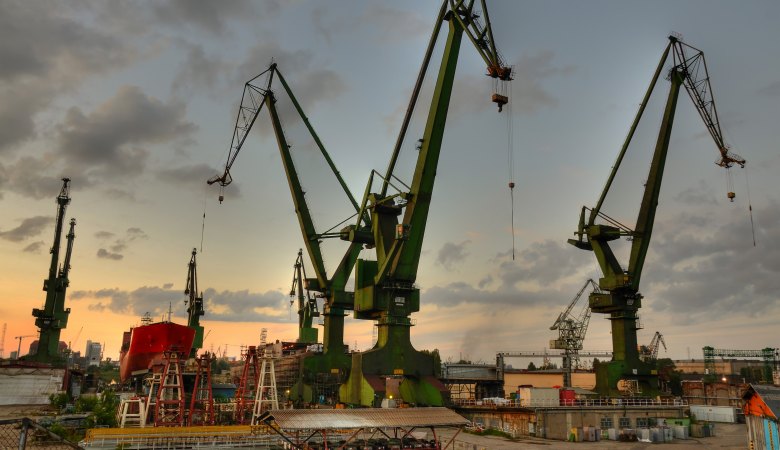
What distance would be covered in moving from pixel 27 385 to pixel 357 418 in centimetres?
5548

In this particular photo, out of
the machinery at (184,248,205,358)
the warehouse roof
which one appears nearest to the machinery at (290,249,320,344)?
the machinery at (184,248,205,358)

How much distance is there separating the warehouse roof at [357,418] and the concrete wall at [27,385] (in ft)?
173

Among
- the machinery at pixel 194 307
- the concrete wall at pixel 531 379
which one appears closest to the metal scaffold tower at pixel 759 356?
the concrete wall at pixel 531 379

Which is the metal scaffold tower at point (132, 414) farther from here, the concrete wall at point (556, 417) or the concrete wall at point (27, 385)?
the concrete wall at point (556, 417)

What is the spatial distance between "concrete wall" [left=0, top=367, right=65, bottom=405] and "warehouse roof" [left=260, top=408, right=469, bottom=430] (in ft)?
173

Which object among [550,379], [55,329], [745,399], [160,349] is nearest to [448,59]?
[745,399]

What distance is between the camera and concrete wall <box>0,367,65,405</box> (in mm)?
61719

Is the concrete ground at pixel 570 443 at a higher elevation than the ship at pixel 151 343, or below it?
below

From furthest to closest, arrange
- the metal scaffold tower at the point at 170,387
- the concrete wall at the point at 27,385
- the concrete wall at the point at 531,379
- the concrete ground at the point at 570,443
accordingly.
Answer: the concrete wall at the point at 531,379, the concrete wall at the point at 27,385, the metal scaffold tower at the point at 170,387, the concrete ground at the point at 570,443

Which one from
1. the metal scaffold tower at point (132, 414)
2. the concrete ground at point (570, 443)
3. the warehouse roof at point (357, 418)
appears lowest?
the concrete ground at point (570, 443)

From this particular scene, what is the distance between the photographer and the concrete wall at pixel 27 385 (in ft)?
202

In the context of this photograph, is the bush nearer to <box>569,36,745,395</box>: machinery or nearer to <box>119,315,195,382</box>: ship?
<box>119,315,195,382</box>: ship

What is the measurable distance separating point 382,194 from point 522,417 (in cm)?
2336

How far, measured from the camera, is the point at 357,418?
83.3 ft
